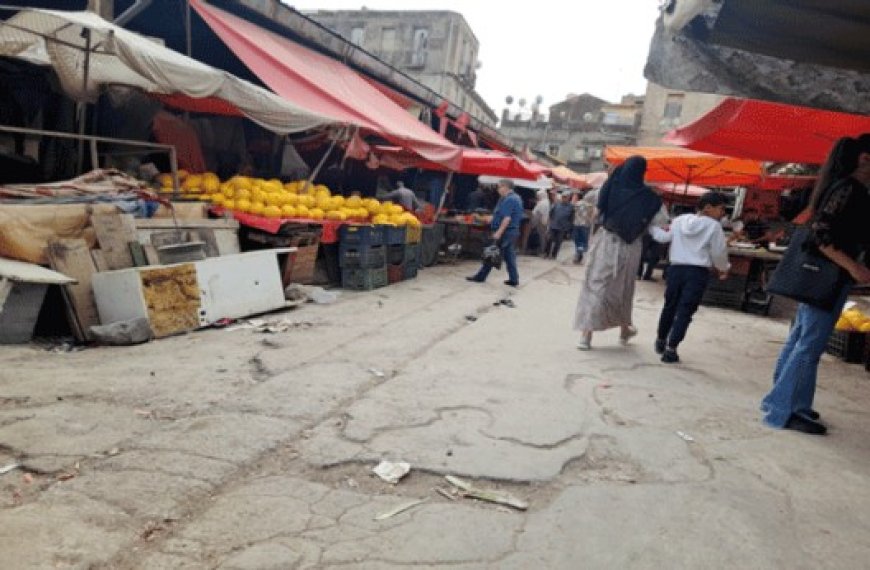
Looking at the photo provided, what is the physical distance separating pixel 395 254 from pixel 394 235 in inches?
15.2

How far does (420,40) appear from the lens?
40.9 metres

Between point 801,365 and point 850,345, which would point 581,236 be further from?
point 801,365

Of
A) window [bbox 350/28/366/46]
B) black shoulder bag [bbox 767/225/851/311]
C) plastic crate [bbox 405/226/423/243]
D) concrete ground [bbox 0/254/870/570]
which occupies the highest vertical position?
window [bbox 350/28/366/46]

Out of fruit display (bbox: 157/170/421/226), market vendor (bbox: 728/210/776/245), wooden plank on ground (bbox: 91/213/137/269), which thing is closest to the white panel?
wooden plank on ground (bbox: 91/213/137/269)

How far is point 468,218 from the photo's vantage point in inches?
546

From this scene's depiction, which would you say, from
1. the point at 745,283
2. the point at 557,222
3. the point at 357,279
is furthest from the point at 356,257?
the point at 557,222

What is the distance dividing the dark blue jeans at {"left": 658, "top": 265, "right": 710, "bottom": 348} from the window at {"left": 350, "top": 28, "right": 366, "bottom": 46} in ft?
138

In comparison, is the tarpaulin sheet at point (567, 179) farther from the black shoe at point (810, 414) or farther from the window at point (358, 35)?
the window at point (358, 35)

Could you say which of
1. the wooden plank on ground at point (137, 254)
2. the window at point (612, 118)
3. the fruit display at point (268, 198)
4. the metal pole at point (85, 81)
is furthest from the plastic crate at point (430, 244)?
the window at point (612, 118)

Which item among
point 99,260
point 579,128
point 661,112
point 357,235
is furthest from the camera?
point 579,128

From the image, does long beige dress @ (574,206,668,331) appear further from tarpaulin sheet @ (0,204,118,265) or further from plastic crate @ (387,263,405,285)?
tarpaulin sheet @ (0,204,118,265)

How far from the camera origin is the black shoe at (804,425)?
3.91 meters

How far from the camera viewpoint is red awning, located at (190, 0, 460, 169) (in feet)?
24.9

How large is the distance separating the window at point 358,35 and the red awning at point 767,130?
40.7 m
